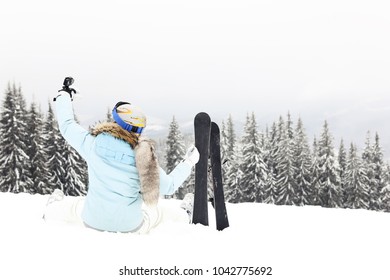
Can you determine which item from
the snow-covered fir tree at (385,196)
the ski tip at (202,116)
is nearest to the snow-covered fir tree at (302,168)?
the snow-covered fir tree at (385,196)

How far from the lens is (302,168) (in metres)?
48.9

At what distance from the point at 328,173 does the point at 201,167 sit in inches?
1743

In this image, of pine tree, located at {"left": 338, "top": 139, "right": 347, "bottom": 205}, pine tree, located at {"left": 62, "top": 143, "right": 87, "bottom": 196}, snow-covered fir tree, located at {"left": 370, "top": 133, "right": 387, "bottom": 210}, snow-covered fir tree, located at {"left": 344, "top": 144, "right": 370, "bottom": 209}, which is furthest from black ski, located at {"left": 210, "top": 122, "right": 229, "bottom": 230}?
pine tree, located at {"left": 338, "top": 139, "right": 347, "bottom": 205}

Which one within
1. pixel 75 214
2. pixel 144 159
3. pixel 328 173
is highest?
pixel 144 159

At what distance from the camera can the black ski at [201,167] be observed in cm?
632

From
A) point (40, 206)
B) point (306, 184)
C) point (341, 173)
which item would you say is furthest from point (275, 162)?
point (40, 206)

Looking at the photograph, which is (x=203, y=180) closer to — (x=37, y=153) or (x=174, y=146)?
(x=37, y=153)

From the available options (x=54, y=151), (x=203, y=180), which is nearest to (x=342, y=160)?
(x=54, y=151)

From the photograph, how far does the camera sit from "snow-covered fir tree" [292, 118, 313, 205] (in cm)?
4850

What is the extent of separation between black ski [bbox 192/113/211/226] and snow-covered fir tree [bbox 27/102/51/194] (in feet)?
102

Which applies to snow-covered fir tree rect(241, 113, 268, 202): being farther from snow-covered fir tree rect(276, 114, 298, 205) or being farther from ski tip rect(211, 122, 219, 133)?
ski tip rect(211, 122, 219, 133)

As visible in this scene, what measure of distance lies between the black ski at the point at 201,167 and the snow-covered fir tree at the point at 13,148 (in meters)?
29.6

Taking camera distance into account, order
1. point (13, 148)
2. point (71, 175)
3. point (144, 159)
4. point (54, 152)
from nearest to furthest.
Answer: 1. point (144, 159)
2. point (13, 148)
3. point (71, 175)
4. point (54, 152)

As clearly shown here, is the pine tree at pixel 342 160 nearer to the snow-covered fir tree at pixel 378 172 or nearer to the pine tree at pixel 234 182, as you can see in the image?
the snow-covered fir tree at pixel 378 172
